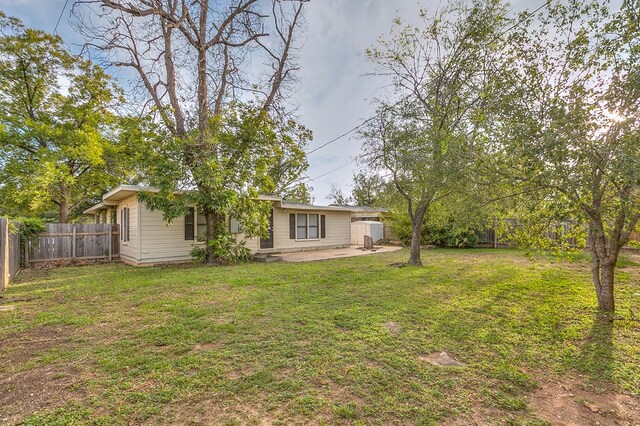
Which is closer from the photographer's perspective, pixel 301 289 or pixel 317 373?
pixel 317 373

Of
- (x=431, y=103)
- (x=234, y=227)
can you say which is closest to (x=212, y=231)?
(x=234, y=227)

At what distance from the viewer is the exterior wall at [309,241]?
13016 millimetres

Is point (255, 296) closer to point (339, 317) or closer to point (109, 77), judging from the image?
point (339, 317)

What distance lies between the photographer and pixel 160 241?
998 centimetres

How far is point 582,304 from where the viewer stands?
4.77 metres

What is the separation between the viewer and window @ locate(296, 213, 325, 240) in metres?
13.8

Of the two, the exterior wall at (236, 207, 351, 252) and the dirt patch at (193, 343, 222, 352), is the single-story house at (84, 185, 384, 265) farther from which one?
the dirt patch at (193, 343, 222, 352)

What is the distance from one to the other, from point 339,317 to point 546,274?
634cm

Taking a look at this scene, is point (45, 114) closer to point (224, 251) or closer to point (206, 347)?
point (224, 251)

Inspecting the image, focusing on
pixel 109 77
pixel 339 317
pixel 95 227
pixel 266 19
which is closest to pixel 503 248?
pixel 339 317

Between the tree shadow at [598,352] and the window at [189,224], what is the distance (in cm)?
1072

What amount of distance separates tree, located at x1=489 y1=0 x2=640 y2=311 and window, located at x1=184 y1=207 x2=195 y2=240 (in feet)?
32.1

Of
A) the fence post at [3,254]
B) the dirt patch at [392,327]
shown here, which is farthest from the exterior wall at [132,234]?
the dirt patch at [392,327]

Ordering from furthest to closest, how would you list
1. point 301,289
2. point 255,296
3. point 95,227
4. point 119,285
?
point 95,227, point 119,285, point 301,289, point 255,296
